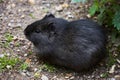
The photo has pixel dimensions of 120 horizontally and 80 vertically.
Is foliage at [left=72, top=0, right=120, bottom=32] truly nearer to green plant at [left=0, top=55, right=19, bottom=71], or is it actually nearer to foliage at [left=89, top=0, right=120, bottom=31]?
foliage at [left=89, top=0, right=120, bottom=31]

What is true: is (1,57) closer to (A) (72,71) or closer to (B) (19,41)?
(B) (19,41)

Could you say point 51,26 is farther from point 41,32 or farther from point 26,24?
point 26,24

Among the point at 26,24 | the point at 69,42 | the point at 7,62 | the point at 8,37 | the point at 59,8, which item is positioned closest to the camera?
the point at 69,42

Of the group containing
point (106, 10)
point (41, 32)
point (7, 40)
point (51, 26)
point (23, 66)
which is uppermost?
point (106, 10)

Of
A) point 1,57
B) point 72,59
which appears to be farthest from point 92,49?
point 1,57

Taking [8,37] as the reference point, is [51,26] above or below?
above

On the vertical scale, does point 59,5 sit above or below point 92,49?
above

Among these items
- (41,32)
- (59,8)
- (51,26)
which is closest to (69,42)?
(51,26)

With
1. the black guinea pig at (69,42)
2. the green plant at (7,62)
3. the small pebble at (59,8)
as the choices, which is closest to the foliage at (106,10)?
the black guinea pig at (69,42)
